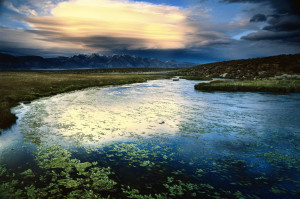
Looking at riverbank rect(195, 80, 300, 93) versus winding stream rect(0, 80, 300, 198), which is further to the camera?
riverbank rect(195, 80, 300, 93)

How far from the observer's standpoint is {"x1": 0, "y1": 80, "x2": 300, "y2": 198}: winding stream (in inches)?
348

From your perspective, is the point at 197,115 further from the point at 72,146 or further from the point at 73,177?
the point at 73,177

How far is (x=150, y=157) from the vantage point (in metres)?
12.2

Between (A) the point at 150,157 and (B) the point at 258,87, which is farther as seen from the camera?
(B) the point at 258,87

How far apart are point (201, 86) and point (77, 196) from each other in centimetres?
4903

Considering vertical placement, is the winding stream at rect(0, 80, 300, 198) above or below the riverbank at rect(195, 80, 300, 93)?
below

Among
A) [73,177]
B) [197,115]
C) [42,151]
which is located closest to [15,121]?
[42,151]

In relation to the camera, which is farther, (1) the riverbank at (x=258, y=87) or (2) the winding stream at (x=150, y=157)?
(1) the riverbank at (x=258, y=87)

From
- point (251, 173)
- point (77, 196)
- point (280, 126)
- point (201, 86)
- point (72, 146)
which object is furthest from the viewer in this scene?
point (201, 86)

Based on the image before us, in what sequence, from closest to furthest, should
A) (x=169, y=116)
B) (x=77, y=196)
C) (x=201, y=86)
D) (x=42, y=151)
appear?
1. (x=77, y=196)
2. (x=42, y=151)
3. (x=169, y=116)
4. (x=201, y=86)

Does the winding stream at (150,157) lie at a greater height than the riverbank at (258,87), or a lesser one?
lesser

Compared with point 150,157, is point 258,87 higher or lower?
higher

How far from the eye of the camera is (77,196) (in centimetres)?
830

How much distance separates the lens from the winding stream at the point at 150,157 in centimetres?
883
